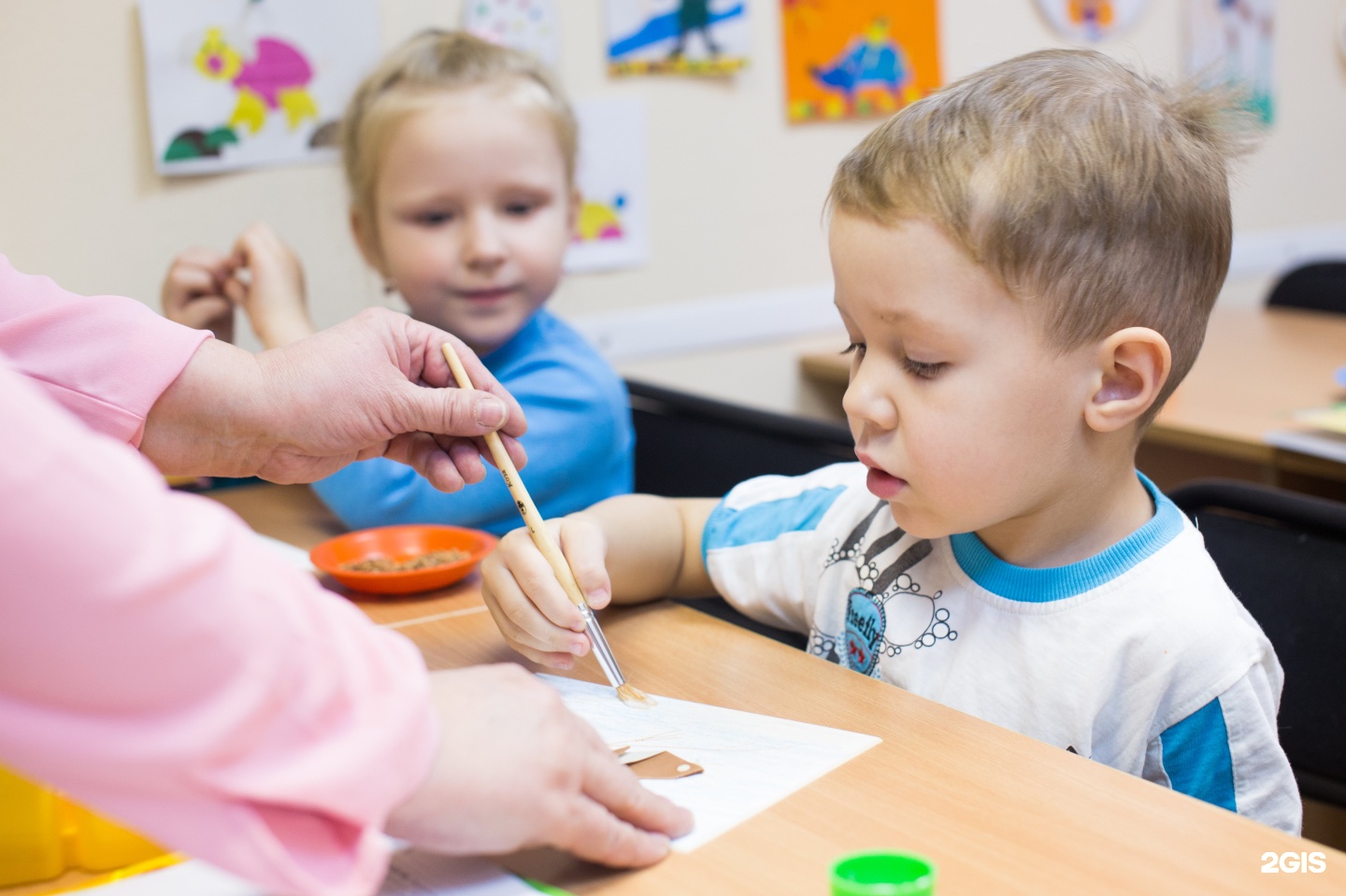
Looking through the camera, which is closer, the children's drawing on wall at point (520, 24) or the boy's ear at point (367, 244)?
the boy's ear at point (367, 244)

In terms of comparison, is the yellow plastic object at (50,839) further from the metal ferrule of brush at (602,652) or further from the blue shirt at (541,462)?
the blue shirt at (541,462)

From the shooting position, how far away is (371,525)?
1.38 metres

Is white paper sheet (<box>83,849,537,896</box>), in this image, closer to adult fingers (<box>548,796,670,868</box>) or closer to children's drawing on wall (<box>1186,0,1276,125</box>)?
adult fingers (<box>548,796,670,868</box>)

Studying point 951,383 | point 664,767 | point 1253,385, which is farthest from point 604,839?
point 1253,385

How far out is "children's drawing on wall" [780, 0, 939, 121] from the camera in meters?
2.20

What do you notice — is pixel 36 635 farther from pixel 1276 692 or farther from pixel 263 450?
pixel 1276 692

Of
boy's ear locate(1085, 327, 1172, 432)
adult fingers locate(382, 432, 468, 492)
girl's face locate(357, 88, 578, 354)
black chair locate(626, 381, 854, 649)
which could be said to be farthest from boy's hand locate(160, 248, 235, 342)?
boy's ear locate(1085, 327, 1172, 432)

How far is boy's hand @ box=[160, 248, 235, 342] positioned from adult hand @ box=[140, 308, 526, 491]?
65 centimetres

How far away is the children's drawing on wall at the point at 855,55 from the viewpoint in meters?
2.20

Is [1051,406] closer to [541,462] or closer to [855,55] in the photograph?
[541,462]

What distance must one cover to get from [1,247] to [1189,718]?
1.54 metres

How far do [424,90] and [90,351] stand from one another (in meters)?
0.72

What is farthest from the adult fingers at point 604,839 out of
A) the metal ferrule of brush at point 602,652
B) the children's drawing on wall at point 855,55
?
the children's drawing on wall at point 855,55

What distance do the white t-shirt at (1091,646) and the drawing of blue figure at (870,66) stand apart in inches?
54.7
